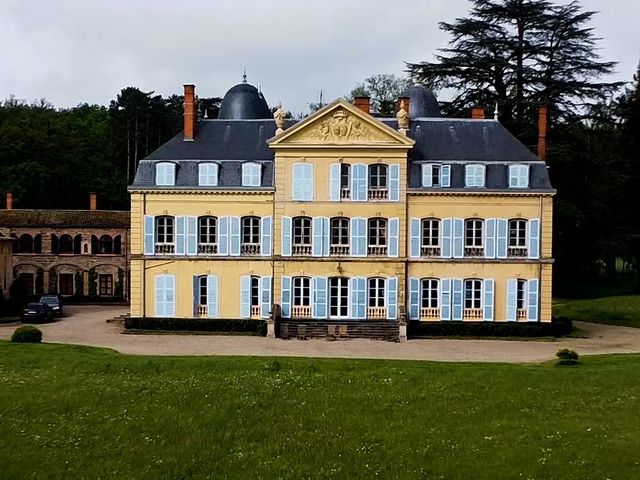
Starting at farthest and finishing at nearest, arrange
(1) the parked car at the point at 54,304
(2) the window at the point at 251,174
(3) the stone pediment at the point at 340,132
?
(1) the parked car at the point at 54,304 < (2) the window at the point at 251,174 < (3) the stone pediment at the point at 340,132

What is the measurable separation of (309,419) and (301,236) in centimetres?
2075

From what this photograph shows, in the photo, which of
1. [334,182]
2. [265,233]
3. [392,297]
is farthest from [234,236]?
[392,297]

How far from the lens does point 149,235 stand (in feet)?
122

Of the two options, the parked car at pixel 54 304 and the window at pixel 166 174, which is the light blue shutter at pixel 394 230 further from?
the parked car at pixel 54 304

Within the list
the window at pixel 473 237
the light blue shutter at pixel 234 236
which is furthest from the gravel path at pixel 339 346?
the window at pixel 473 237

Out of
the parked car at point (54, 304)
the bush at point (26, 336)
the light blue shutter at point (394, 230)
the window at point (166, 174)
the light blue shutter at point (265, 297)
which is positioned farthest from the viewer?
the parked car at point (54, 304)

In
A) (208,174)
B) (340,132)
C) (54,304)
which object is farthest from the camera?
(54,304)

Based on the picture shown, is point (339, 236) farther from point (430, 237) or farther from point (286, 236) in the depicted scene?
point (430, 237)

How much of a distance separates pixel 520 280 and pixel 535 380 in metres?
16.3

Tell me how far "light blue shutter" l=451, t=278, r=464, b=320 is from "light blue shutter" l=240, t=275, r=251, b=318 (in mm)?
10334

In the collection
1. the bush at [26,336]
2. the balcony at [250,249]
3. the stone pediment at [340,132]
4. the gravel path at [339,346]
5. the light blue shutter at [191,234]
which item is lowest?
the gravel path at [339,346]

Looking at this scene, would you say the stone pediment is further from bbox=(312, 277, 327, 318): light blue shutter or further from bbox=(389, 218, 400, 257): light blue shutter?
bbox=(312, 277, 327, 318): light blue shutter

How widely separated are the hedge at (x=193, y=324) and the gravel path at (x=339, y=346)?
3.58 ft

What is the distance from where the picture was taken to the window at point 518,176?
120 ft
